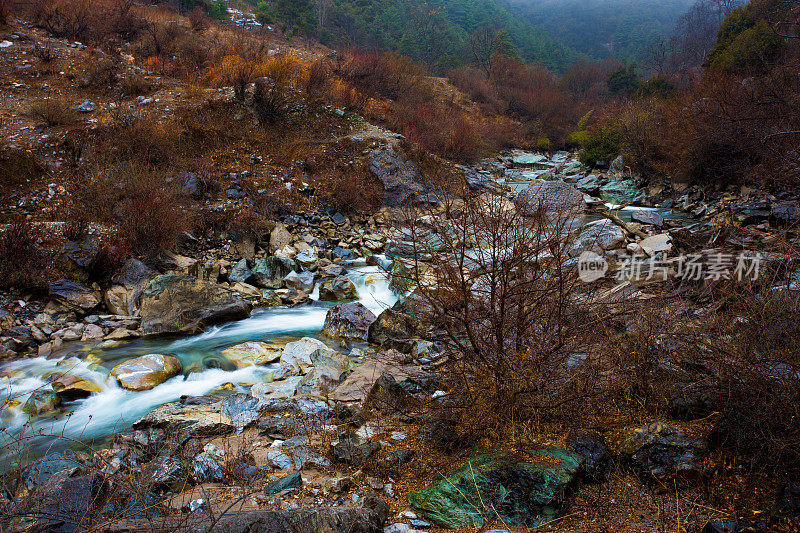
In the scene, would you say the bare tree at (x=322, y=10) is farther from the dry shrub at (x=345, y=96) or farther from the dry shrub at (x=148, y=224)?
the dry shrub at (x=148, y=224)

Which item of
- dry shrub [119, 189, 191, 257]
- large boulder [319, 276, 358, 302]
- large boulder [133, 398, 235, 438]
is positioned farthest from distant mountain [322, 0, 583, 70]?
large boulder [133, 398, 235, 438]

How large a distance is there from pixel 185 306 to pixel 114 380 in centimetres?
175

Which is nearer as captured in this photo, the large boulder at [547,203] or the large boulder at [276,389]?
the large boulder at [547,203]

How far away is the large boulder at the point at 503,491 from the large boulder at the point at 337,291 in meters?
5.82

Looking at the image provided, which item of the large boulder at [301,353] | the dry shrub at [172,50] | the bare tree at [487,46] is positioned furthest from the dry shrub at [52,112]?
the bare tree at [487,46]

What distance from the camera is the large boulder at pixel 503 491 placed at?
7.72 feet

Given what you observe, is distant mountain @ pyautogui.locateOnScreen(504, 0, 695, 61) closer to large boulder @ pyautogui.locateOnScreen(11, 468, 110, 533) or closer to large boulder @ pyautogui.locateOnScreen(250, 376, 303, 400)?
large boulder @ pyautogui.locateOnScreen(250, 376, 303, 400)

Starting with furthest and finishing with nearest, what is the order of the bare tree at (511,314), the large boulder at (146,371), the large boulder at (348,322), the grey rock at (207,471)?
the large boulder at (348,322) < the large boulder at (146,371) < the grey rock at (207,471) < the bare tree at (511,314)

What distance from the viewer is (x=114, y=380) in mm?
5238

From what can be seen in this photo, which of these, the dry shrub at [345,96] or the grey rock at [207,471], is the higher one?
the dry shrub at [345,96]

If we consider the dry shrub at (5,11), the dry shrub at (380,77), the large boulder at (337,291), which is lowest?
the large boulder at (337,291)

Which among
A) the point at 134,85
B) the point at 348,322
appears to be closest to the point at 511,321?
the point at 348,322

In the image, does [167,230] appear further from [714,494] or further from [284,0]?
[284,0]

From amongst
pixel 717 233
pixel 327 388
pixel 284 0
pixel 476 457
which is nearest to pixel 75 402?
pixel 327 388
